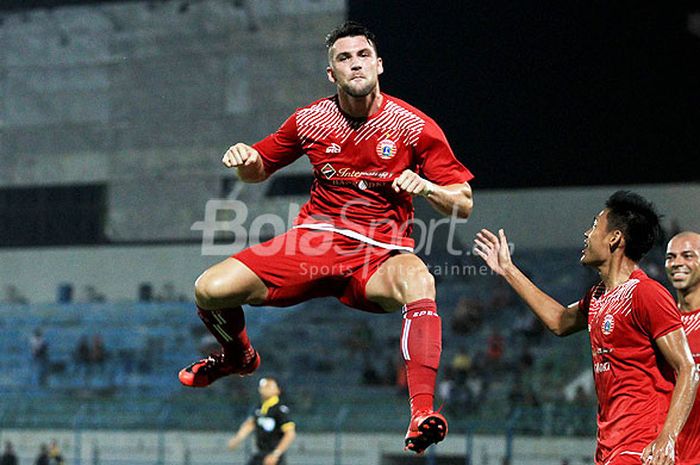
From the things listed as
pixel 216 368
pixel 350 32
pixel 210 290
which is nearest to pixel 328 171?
pixel 350 32

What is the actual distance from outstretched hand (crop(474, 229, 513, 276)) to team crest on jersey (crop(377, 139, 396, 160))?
63cm

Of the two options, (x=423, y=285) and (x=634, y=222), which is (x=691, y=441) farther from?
(x=423, y=285)

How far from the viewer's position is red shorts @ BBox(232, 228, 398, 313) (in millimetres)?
4984

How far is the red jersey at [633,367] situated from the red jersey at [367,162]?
0.91 metres

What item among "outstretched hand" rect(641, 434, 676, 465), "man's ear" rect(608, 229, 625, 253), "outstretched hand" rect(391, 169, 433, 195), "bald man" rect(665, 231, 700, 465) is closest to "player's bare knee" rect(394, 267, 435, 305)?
"outstretched hand" rect(391, 169, 433, 195)

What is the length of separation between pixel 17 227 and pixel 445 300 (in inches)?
342

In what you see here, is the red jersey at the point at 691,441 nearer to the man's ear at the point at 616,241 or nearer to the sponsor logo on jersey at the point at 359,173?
the man's ear at the point at 616,241

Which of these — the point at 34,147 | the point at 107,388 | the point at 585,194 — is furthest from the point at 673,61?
the point at 34,147

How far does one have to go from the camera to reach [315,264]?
197 inches

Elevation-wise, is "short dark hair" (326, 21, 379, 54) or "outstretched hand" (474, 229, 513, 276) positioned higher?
"short dark hair" (326, 21, 379, 54)

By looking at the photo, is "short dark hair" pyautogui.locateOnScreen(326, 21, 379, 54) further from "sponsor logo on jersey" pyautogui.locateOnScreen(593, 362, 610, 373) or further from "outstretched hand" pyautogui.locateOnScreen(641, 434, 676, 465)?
"outstretched hand" pyautogui.locateOnScreen(641, 434, 676, 465)

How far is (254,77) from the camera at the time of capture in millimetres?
20312

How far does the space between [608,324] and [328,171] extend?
1437 millimetres

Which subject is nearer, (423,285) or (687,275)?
(423,285)
